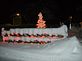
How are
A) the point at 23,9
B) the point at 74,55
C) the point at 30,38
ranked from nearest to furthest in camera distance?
the point at 74,55 → the point at 30,38 → the point at 23,9

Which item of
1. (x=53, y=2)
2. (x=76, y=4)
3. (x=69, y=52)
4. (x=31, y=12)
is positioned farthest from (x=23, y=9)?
(x=69, y=52)

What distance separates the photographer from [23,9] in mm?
50812

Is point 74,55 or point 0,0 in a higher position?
point 0,0

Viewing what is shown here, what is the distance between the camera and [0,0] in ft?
160

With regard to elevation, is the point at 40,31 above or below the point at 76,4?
below

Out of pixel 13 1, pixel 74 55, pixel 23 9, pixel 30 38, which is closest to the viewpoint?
pixel 74 55

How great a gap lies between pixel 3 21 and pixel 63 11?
1172cm

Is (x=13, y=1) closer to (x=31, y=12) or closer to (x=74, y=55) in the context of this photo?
(x=31, y=12)

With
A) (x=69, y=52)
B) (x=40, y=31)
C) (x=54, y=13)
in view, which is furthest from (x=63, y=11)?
(x=69, y=52)

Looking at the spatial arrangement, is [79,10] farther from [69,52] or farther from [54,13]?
[69,52]

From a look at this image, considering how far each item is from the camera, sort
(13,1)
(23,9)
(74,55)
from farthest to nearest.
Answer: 1. (23,9)
2. (13,1)
3. (74,55)

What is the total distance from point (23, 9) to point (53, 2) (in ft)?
20.2

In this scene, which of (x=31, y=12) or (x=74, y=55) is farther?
(x=31, y=12)

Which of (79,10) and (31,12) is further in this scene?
(31,12)
